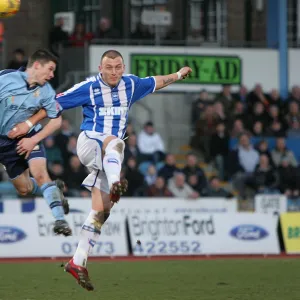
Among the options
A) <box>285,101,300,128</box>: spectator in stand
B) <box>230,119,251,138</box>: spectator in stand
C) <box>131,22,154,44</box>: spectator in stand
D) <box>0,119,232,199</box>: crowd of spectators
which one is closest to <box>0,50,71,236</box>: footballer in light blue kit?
<box>0,119,232,199</box>: crowd of spectators

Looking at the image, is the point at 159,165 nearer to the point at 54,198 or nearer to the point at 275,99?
the point at 275,99

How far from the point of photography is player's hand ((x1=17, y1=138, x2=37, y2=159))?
12602 millimetres

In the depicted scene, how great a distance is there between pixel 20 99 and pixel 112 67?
113cm

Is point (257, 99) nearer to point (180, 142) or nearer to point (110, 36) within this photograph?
point (180, 142)

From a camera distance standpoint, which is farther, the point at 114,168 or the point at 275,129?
the point at 275,129

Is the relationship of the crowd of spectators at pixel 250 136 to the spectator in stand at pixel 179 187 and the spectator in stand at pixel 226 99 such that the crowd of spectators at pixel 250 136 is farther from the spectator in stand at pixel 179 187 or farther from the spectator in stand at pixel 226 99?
the spectator in stand at pixel 179 187

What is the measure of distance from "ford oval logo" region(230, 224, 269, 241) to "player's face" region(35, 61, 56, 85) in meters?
8.51

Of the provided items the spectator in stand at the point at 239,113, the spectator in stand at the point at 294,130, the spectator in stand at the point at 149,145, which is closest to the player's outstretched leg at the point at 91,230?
the spectator in stand at the point at 149,145

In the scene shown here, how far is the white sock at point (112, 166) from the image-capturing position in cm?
1190

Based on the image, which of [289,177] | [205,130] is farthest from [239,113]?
[289,177]

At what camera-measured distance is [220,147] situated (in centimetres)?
2425

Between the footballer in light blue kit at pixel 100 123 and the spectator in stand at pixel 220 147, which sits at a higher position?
the footballer in light blue kit at pixel 100 123

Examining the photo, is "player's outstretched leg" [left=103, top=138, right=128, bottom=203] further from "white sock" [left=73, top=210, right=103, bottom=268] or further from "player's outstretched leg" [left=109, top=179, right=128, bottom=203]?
"white sock" [left=73, top=210, right=103, bottom=268]

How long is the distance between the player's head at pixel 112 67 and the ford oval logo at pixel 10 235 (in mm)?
7328
